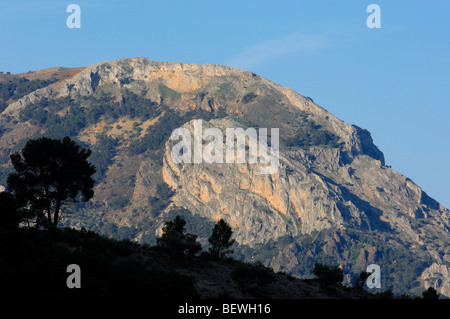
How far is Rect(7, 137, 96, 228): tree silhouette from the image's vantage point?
97562mm

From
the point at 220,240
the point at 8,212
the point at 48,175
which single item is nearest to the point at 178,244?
the point at 220,240

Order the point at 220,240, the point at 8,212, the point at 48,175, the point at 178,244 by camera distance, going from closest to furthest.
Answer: the point at 8,212, the point at 178,244, the point at 48,175, the point at 220,240

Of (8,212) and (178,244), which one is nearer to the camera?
(8,212)

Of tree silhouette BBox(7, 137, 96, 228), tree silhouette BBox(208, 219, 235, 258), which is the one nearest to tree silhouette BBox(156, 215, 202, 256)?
tree silhouette BBox(208, 219, 235, 258)

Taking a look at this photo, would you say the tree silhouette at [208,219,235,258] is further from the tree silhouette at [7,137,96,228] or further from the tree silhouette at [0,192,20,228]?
the tree silhouette at [0,192,20,228]

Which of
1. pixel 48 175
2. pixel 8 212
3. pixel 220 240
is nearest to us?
pixel 8 212

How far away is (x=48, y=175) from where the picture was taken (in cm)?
9862

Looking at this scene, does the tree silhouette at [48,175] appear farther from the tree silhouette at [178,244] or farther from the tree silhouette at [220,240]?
the tree silhouette at [220,240]

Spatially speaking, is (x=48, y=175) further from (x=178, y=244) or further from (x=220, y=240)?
(x=220, y=240)

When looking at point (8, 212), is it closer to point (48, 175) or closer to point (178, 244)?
point (48, 175)

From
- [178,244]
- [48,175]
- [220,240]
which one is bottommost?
[178,244]

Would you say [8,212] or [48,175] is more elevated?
[48,175]
